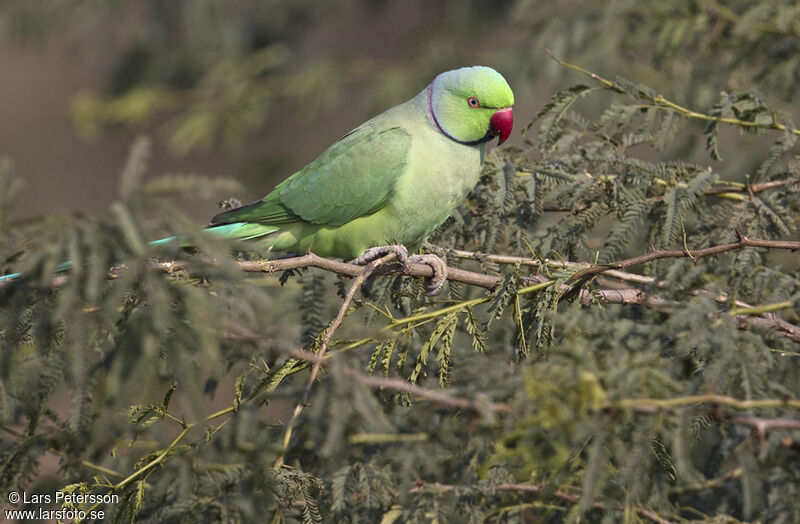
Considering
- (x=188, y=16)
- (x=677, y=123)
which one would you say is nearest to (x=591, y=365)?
(x=677, y=123)

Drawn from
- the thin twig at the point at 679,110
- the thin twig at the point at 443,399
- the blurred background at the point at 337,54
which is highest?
the thin twig at the point at 679,110

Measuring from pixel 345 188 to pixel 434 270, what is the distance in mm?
848

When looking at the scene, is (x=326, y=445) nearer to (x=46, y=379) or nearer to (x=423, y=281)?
(x=46, y=379)

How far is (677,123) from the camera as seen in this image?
263 centimetres

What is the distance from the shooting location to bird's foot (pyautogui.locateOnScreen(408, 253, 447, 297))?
2.51 metres

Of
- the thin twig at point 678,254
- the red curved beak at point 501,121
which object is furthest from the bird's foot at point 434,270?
the red curved beak at point 501,121

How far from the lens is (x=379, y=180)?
10.5 ft

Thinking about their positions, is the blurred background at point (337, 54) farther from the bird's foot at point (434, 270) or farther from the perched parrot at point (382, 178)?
the bird's foot at point (434, 270)

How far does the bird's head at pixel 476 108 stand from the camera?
3.25m

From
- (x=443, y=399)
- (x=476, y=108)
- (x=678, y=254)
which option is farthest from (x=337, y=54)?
(x=443, y=399)

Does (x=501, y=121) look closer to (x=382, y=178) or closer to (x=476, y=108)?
(x=476, y=108)

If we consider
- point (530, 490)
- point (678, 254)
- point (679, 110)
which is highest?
point (679, 110)

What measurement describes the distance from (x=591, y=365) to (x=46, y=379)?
3.94ft

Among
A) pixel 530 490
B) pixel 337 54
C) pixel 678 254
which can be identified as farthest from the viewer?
pixel 337 54
